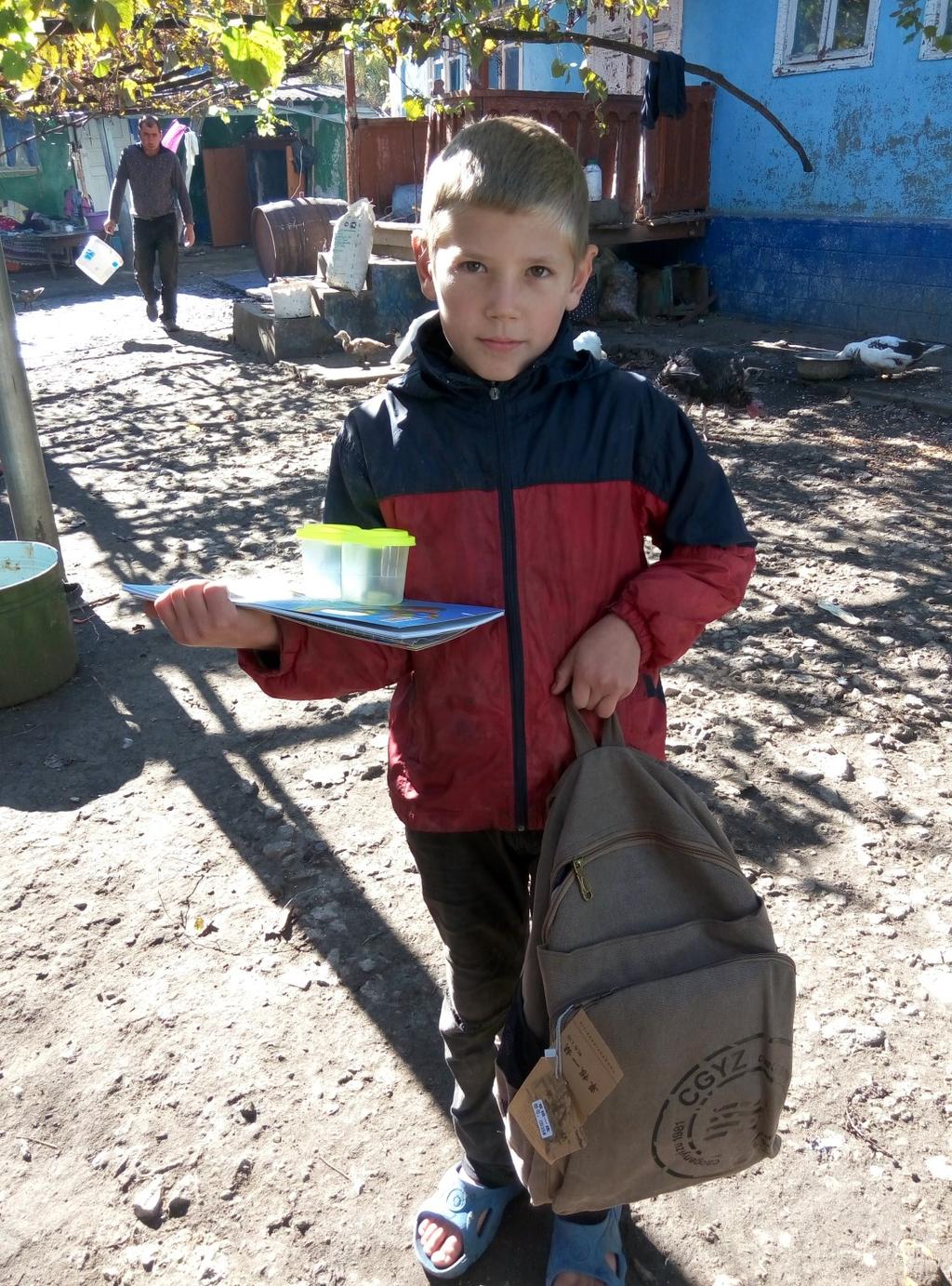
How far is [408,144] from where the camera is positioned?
12.3 metres

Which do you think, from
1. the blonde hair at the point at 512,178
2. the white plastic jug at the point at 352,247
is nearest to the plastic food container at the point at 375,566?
the blonde hair at the point at 512,178

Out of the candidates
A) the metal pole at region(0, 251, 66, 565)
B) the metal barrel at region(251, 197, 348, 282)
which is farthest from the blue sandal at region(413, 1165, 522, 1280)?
the metal barrel at region(251, 197, 348, 282)

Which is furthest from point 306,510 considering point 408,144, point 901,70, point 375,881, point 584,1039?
point 408,144

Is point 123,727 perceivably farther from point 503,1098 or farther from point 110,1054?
point 503,1098

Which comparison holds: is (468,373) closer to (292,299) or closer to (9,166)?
(292,299)

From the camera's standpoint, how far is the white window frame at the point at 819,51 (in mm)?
9266

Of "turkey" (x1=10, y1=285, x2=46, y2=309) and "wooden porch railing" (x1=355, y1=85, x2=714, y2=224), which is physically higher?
"wooden porch railing" (x1=355, y1=85, x2=714, y2=224)


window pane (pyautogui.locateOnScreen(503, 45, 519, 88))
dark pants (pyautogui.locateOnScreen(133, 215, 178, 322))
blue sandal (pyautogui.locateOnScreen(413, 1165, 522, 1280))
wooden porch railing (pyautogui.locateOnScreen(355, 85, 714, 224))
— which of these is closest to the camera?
blue sandal (pyautogui.locateOnScreen(413, 1165, 522, 1280))

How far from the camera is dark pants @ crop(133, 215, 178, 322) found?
477 inches

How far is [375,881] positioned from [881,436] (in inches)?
223

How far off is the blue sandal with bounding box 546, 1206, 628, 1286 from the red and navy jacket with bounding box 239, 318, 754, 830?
0.79 metres

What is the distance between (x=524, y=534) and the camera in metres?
1.55

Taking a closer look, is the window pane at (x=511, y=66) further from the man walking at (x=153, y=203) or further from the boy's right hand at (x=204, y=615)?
the boy's right hand at (x=204, y=615)

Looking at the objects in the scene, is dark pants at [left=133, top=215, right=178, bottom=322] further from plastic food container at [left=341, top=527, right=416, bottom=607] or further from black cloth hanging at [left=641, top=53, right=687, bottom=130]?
plastic food container at [left=341, top=527, right=416, bottom=607]
